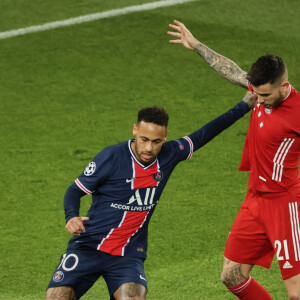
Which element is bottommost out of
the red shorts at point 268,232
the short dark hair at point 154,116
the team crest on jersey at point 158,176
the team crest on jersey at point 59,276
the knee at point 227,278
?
the knee at point 227,278

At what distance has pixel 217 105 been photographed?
913 cm

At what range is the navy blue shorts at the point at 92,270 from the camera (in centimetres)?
485

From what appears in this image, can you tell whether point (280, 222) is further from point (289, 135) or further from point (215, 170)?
point (215, 170)

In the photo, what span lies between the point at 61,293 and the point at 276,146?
1.58m

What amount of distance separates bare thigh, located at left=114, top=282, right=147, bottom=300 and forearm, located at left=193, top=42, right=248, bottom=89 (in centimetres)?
151

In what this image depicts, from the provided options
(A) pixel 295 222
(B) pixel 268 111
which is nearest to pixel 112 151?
(B) pixel 268 111

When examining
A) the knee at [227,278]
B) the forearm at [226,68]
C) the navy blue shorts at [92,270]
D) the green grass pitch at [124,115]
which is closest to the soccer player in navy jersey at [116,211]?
the navy blue shorts at [92,270]

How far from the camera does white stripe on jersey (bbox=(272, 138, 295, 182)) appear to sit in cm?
499

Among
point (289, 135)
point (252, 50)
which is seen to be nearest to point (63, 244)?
point (289, 135)

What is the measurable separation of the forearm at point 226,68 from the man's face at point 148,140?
0.76 metres

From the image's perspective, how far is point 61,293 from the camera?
479 centimetres

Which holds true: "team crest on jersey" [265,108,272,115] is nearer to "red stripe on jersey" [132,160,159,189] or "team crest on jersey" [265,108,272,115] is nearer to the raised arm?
the raised arm

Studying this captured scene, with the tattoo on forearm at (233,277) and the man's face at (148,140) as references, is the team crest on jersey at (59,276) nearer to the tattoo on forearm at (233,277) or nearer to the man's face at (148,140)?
the man's face at (148,140)

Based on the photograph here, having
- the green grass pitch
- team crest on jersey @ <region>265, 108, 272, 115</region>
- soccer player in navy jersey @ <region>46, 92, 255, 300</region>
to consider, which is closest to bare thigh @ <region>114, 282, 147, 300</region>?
soccer player in navy jersey @ <region>46, 92, 255, 300</region>
